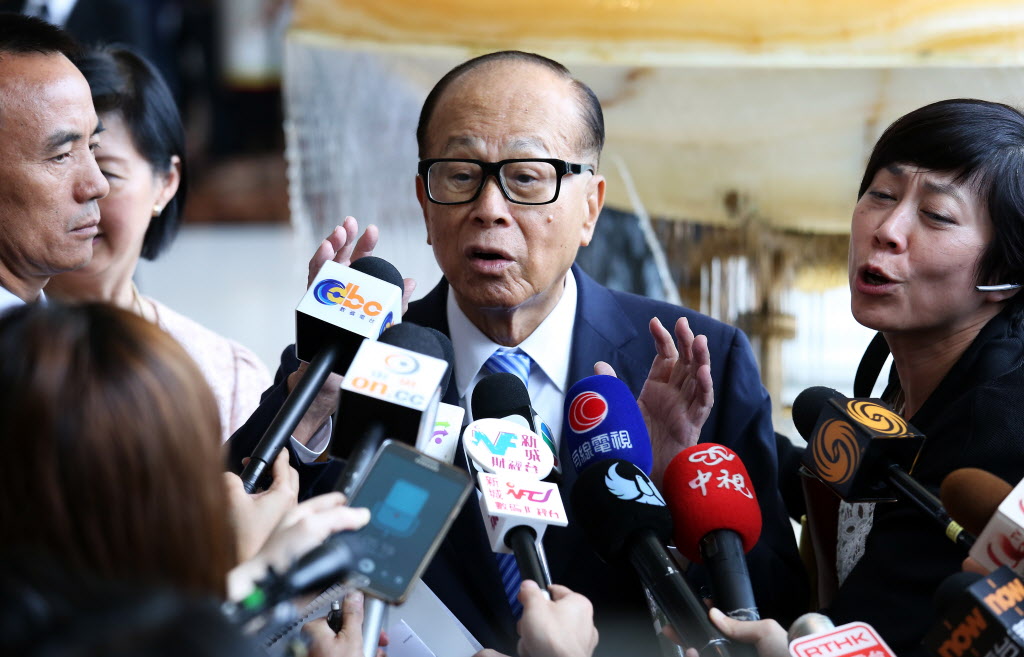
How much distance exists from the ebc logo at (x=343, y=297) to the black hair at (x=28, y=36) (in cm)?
75

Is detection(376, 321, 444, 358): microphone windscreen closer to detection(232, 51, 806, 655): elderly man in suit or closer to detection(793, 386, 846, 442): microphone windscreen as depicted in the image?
detection(232, 51, 806, 655): elderly man in suit

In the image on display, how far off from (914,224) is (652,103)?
0.73 metres

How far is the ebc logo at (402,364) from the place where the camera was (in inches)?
40.6

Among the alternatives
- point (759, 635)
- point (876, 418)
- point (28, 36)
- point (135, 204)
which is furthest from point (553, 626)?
point (135, 204)

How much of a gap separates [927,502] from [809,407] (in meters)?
0.23

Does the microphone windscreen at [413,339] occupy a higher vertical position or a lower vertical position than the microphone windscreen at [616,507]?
higher

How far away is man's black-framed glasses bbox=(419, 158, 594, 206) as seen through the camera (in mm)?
1479

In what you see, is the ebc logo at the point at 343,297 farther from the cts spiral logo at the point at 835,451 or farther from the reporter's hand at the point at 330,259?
the cts spiral logo at the point at 835,451

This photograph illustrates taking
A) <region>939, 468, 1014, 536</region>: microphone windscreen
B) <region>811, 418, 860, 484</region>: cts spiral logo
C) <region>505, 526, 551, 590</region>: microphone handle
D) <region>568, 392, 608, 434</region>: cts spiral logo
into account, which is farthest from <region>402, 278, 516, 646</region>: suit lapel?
<region>939, 468, 1014, 536</region>: microphone windscreen

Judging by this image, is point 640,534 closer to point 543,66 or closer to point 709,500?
point 709,500

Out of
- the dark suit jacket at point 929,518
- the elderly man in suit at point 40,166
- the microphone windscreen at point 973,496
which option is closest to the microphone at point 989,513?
the microphone windscreen at point 973,496

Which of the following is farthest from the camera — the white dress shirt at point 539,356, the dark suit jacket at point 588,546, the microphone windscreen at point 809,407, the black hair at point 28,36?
the black hair at point 28,36

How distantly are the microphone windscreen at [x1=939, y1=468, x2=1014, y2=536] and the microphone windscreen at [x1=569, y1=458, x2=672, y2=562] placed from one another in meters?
0.27

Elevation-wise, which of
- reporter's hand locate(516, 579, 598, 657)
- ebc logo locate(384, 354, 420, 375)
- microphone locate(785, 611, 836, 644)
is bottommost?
reporter's hand locate(516, 579, 598, 657)
